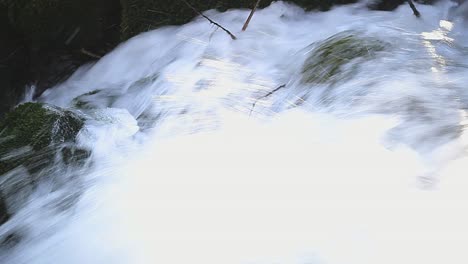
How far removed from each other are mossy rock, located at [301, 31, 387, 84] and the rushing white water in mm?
80

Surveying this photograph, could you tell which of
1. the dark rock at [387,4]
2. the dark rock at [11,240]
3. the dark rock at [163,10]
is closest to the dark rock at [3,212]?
the dark rock at [11,240]

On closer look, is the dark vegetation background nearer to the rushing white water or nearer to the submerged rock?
the rushing white water

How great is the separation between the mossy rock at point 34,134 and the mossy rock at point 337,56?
1579 millimetres

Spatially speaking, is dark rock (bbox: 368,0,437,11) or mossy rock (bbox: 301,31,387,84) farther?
dark rock (bbox: 368,0,437,11)

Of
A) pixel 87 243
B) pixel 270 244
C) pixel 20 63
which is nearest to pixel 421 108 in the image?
pixel 270 244

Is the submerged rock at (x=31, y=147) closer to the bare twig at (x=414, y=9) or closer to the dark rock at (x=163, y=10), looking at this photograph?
the dark rock at (x=163, y=10)

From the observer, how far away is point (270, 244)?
2283 mm

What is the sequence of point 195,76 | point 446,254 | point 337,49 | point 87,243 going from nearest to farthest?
point 446,254 → point 87,243 → point 337,49 → point 195,76

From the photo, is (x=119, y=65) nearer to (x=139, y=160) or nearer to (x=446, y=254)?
(x=139, y=160)

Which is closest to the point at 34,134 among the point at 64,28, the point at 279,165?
the point at 279,165

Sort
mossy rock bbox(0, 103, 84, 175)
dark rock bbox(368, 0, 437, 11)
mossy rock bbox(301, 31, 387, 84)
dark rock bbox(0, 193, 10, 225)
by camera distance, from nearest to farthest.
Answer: dark rock bbox(0, 193, 10, 225)
mossy rock bbox(0, 103, 84, 175)
mossy rock bbox(301, 31, 387, 84)
dark rock bbox(368, 0, 437, 11)

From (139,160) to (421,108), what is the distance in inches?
65.6

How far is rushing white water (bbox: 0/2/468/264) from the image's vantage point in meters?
2.25

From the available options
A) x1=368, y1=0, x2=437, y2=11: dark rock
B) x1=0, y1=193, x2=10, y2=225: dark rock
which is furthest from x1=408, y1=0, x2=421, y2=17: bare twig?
x1=0, y1=193, x2=10, y2=225: dark rock
